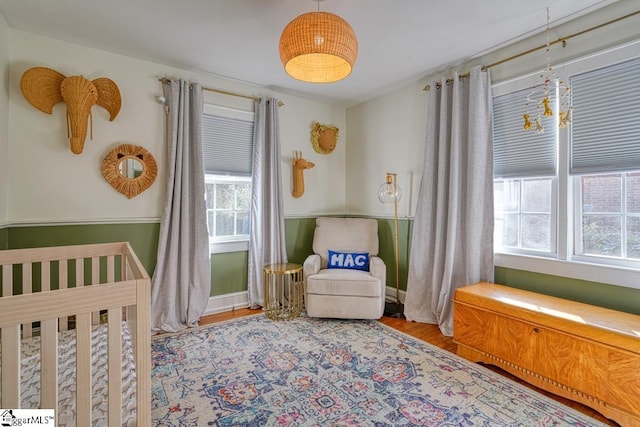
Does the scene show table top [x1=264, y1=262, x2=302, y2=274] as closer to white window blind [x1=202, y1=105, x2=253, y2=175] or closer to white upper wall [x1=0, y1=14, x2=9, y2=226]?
white window blind [x1=202, y1=105, x2=253, y2=175]

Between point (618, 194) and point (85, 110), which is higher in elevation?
point (85, 110)

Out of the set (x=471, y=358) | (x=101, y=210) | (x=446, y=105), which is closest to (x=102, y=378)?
(x=101, y=210)

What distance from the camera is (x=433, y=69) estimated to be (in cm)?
293

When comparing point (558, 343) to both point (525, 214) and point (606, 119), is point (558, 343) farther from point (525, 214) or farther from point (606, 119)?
point (606, 119)

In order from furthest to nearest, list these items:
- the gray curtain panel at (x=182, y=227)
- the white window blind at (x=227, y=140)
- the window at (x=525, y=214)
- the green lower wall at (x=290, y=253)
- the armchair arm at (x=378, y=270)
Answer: the white window blind at (x=227, y=140) < the armchair arm at (x=378, y=270) < the gray curtain panel at (x=182, y=227) < the window at (x=525, y=214) < the green lower wall at (x=290, y=253)

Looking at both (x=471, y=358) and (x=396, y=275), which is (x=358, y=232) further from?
(x=471, y=358)

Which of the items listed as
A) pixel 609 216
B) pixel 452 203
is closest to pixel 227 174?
pixel 452 203

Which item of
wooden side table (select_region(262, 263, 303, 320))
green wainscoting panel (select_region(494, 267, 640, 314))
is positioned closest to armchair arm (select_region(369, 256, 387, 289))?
wooden side table (select_region(262, 263, 303, 320))

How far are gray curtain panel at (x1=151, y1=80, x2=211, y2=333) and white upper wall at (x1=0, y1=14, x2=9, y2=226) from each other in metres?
1.04

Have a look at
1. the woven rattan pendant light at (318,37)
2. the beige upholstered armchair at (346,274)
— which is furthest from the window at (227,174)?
the woven rattan pendant light at (318,37)

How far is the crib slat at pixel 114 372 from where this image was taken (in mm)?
985

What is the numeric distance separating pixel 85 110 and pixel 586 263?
386 centimetres

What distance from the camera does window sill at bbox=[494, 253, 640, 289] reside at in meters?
1.93

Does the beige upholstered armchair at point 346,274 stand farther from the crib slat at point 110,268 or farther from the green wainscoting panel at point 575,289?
the crib slat at point 110,268
